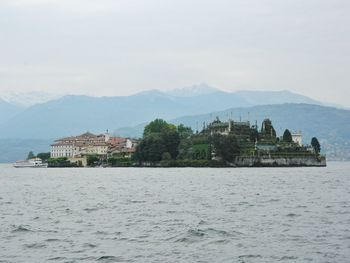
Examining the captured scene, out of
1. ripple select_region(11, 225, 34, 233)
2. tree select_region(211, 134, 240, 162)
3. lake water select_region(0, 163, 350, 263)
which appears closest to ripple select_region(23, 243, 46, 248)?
lake water select_region(0, 163, 350, 263)

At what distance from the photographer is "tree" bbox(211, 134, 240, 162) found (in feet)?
617

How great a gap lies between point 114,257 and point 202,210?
847 inches

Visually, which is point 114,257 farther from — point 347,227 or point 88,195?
point 88,195

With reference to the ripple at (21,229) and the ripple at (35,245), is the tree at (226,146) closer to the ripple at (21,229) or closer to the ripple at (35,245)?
the ripple at (21,229)

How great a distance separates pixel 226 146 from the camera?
188 meters

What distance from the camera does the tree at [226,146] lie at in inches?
7402

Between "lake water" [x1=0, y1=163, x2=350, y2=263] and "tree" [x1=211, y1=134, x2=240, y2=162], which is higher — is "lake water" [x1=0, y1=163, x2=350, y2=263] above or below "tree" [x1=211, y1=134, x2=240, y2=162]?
below

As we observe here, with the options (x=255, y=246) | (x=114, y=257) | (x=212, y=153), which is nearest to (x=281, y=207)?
(x=255, y=246)

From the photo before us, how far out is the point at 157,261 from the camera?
31.0m

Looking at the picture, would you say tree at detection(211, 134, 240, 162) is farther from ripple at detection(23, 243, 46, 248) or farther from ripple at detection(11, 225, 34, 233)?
ripple at detection(23, 243, 46, 248)

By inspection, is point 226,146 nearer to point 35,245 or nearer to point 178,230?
point 178,230

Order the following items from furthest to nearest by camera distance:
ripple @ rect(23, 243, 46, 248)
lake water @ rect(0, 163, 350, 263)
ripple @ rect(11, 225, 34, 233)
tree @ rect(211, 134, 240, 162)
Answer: tree @ rect(211, 134, 240, 162) < ripple @ rect(11, 225, 34, 233) < ripple @ rect(23, 243, 46, 248) < lake water @ rect(0, 163, 350, 263)

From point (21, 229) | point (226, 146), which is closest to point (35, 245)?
point (21, 229)

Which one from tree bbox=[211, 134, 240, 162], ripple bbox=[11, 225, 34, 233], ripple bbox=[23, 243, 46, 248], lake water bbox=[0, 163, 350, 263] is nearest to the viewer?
lake water bbox=[0, 163, 350, 263]
